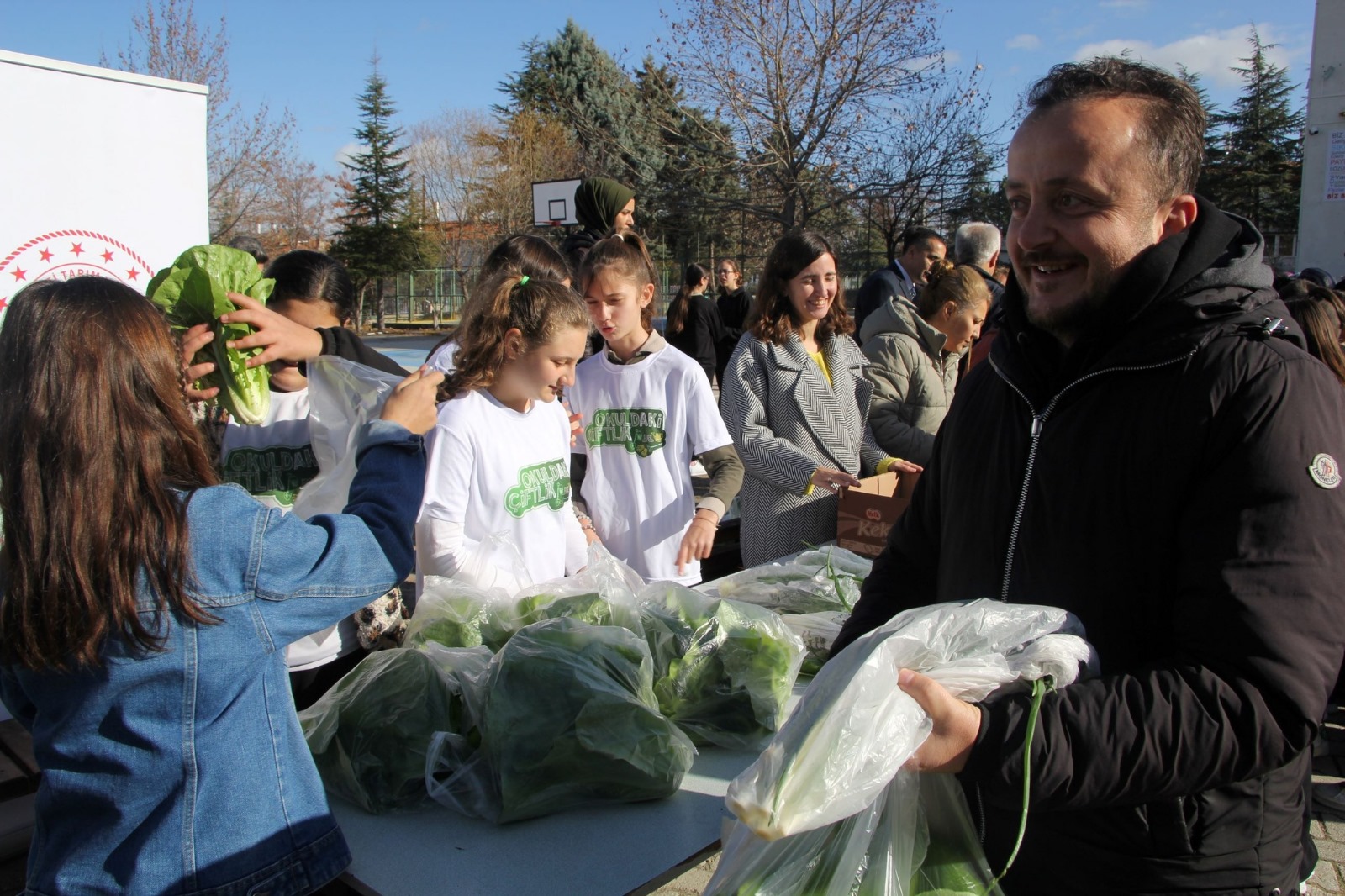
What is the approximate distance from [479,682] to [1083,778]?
3.84 ft

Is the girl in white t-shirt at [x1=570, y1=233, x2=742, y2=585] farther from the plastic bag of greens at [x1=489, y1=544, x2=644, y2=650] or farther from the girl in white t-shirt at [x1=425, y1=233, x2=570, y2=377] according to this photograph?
the plastic bag of greens at [x1=489, y1=544, x2=644, y2=650]

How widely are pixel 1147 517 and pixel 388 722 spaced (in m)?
1.42

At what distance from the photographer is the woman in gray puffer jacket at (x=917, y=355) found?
161 inches

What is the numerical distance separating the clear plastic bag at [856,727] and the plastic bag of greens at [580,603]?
0.88m

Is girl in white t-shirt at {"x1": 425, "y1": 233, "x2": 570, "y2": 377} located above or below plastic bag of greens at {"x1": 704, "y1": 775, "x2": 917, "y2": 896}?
above

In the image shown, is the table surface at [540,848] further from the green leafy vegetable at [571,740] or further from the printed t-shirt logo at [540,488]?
the printed t-shirt logo at [540,488]

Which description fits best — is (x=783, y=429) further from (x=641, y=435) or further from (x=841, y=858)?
(x=841, y=858)

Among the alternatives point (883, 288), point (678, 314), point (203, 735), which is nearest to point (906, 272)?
point (883, 288)

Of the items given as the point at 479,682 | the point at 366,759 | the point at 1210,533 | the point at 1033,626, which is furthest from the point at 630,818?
the point at 1210,533

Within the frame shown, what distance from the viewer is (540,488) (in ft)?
9.04

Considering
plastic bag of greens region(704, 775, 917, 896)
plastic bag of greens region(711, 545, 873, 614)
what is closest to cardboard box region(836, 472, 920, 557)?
plastic bag of greens region(711, 545, 873, 614)

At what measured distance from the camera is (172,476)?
4.53 feet

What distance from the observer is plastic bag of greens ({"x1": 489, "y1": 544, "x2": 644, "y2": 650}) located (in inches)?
82.0

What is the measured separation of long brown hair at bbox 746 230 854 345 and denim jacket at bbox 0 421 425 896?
240cm
